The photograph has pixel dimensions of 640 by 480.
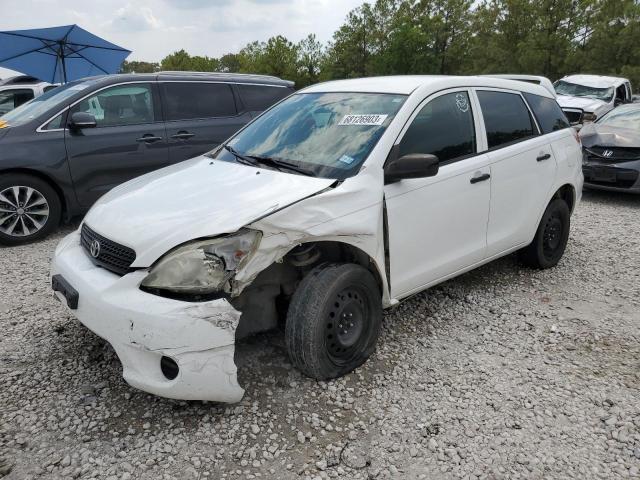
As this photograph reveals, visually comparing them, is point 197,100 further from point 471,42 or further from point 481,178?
point 471,42

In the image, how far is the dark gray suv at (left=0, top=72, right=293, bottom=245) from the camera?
543 centimetres

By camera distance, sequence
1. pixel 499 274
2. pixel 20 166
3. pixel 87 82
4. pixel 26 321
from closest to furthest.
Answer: pixel 26 321 → pixel 499 274 → pixel 20 166 → pixel 87 82

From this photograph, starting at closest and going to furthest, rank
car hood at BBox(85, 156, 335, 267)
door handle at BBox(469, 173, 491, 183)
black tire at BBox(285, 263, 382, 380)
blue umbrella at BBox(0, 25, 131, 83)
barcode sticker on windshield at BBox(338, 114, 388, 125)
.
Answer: car hood at BBox(85, 156, 335, 267) → black tire at BBox(285, 263, 382, 380) → barcode sticker on windshield at BBox(338, 114, 388, 125) → door handle at BBox(469, 173, 491, 183) → blue umbrella at BBox(0, 25, 131, 83)

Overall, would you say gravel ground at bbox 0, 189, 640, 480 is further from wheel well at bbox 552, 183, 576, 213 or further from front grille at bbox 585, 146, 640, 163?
front grille at bbox 585, 146, 640, 163

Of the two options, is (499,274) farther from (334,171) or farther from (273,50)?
(273,50)

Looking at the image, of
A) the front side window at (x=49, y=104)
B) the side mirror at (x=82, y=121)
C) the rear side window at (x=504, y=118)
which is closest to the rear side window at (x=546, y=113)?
the rear side window at (x=504, y=118)

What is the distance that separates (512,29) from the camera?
25672 mm

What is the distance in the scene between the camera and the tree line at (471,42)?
75.1 ft

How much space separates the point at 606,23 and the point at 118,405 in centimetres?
2668

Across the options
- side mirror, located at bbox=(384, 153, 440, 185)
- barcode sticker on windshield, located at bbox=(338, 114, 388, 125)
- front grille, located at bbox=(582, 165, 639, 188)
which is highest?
barcode sticker on windshield, located at bbox=(338, 114, 388, 125)

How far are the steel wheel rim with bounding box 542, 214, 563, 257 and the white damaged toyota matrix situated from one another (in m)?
0.37

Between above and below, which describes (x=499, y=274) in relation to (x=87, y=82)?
below

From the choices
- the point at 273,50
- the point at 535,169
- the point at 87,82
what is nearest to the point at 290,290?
the point at 535,169

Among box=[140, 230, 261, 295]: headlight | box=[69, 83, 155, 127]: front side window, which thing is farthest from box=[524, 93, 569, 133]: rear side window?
box=[69, 83, 155, 127]: front side window
